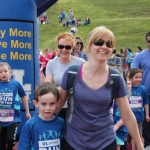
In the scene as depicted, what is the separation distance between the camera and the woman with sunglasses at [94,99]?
9.59 ft

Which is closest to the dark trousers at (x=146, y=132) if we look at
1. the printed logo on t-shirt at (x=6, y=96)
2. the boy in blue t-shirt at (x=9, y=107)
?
the boy in blue t-shirt at (x=9, y=107)

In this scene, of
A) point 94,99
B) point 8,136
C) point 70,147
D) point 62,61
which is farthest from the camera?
point 8,136

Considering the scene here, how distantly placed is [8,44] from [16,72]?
0.43m

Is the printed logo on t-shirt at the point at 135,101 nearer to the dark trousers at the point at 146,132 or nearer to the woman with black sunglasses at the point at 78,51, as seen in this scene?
the dark trousers at the point at 146,132

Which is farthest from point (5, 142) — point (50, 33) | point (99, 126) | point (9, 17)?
point (50, 33)

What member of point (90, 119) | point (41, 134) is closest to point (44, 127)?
point (41, 134)

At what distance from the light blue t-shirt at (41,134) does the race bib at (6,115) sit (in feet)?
6.97

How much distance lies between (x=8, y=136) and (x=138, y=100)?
1903mm

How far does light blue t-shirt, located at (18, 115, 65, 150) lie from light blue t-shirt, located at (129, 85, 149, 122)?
2632 mm

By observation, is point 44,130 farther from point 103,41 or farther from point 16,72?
point 16,72

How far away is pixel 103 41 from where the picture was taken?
2.92 metres

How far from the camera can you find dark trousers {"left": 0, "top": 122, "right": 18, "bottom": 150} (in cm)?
526

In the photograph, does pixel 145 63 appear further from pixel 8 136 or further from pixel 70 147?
pixel 70 147

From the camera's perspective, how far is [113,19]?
1668 inches
